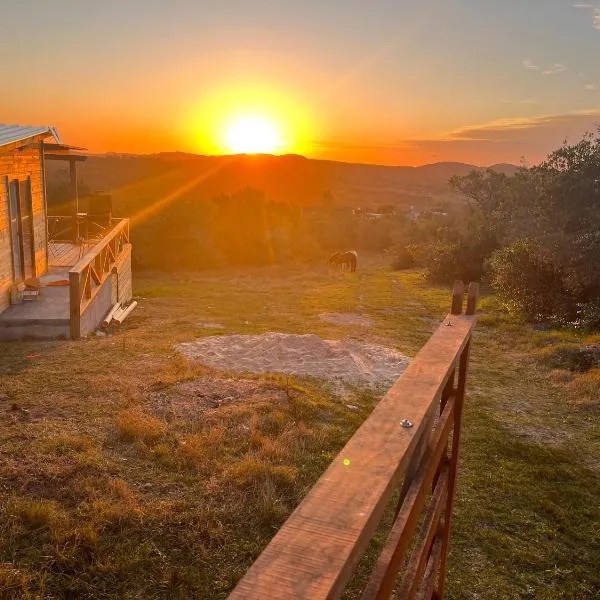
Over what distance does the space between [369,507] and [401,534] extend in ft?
1.85

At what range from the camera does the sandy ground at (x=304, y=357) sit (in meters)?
10.4

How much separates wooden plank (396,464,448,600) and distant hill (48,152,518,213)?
64919mm

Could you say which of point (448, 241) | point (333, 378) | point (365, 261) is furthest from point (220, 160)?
point (333, 378)

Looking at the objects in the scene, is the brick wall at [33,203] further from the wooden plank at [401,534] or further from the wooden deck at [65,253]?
the wooden plank at [401,534]

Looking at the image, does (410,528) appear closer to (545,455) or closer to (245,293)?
(545,455)

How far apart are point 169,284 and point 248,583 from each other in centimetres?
2408

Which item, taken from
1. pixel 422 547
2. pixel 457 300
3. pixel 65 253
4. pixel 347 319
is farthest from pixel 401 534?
pixel 65 253

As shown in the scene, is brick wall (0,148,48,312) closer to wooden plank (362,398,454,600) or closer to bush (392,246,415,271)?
wooden plank (362,398,454,600)

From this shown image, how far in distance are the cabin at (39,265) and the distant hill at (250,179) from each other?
50.4m

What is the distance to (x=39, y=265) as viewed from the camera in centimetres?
1467

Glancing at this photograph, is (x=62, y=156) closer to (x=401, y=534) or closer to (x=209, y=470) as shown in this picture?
(x=209, y=470)

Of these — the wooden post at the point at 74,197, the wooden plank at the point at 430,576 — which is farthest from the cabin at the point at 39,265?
the wooden plank at the point at 430,576

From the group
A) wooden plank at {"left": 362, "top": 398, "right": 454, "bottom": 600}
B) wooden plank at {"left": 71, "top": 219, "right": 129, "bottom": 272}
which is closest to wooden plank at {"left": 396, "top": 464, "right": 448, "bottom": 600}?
wooden plank at {"left": 362, "top": 398, "right": 454, "bottom": 600}

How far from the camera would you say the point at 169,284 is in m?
24.3
